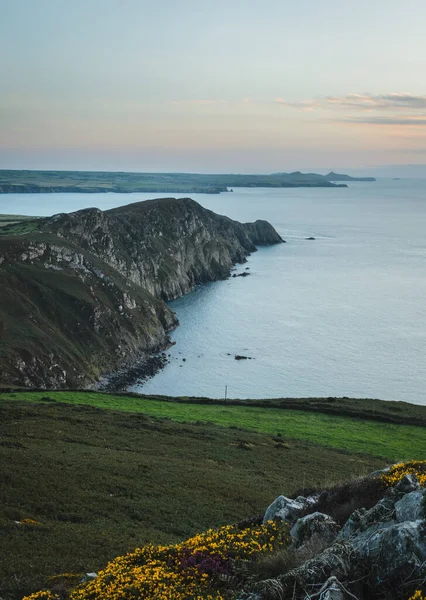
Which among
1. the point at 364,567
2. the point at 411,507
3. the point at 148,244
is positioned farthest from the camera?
the point at 148,244

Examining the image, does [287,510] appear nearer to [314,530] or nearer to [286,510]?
[286,510]

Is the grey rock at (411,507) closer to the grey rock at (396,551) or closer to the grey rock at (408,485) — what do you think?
the grey rock at (396,551)

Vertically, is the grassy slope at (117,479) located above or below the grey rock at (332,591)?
below

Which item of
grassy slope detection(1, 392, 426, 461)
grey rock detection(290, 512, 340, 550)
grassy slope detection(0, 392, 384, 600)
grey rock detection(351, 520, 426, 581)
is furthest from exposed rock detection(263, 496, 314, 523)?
grassy slope detection(1, 392, 426, 461)

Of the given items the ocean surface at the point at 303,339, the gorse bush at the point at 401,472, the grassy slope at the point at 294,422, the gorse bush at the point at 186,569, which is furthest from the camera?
the ocean surface at the point at 303,339

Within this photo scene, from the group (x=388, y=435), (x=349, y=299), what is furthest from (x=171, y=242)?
(x=388, y=435)

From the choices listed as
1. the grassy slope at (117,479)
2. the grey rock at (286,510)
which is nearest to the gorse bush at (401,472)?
the grey rock at (286,510)

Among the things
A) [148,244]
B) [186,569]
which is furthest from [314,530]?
Answer: [148,244]

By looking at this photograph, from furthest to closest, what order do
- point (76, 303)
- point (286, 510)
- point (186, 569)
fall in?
point (76, 303), point (286, 510), point (186, 569)
